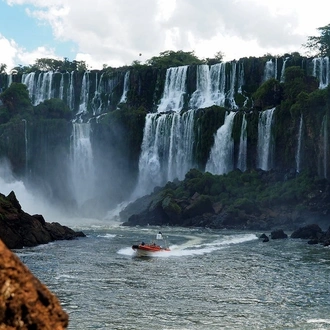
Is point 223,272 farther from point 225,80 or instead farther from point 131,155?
point 225,80

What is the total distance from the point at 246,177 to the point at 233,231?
11.9m

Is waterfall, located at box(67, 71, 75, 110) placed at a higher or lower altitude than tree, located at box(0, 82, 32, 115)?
higher

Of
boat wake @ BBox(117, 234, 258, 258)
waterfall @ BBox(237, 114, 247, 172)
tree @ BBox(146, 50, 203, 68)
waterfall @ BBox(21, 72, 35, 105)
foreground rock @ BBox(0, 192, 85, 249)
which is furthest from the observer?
tree @ BBox(146, 50, 203, 68)

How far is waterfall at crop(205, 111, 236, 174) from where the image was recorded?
73.2m

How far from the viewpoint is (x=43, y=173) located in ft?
275

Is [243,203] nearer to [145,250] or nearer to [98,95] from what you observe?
[145,250]

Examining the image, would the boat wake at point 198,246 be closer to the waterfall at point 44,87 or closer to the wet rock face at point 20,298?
the wet rock face at point 20,298

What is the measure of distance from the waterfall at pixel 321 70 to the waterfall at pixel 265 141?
1413 cm

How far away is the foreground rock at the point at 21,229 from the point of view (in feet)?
141

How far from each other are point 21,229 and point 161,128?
34133 mm

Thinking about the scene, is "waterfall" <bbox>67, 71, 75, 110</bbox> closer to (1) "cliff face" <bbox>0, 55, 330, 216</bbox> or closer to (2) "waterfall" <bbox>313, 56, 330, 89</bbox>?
(1) "cliff face" <bbox>0, 55, 330, 216</bbox>

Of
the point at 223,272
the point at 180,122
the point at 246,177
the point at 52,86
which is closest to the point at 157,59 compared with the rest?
the point at 52,86

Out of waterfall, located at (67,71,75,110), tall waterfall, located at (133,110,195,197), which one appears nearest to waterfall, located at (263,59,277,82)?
tall waterfall, located at (133,110,195,197)

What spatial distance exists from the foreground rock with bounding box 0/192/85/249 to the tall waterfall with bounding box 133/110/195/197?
91.5ft
